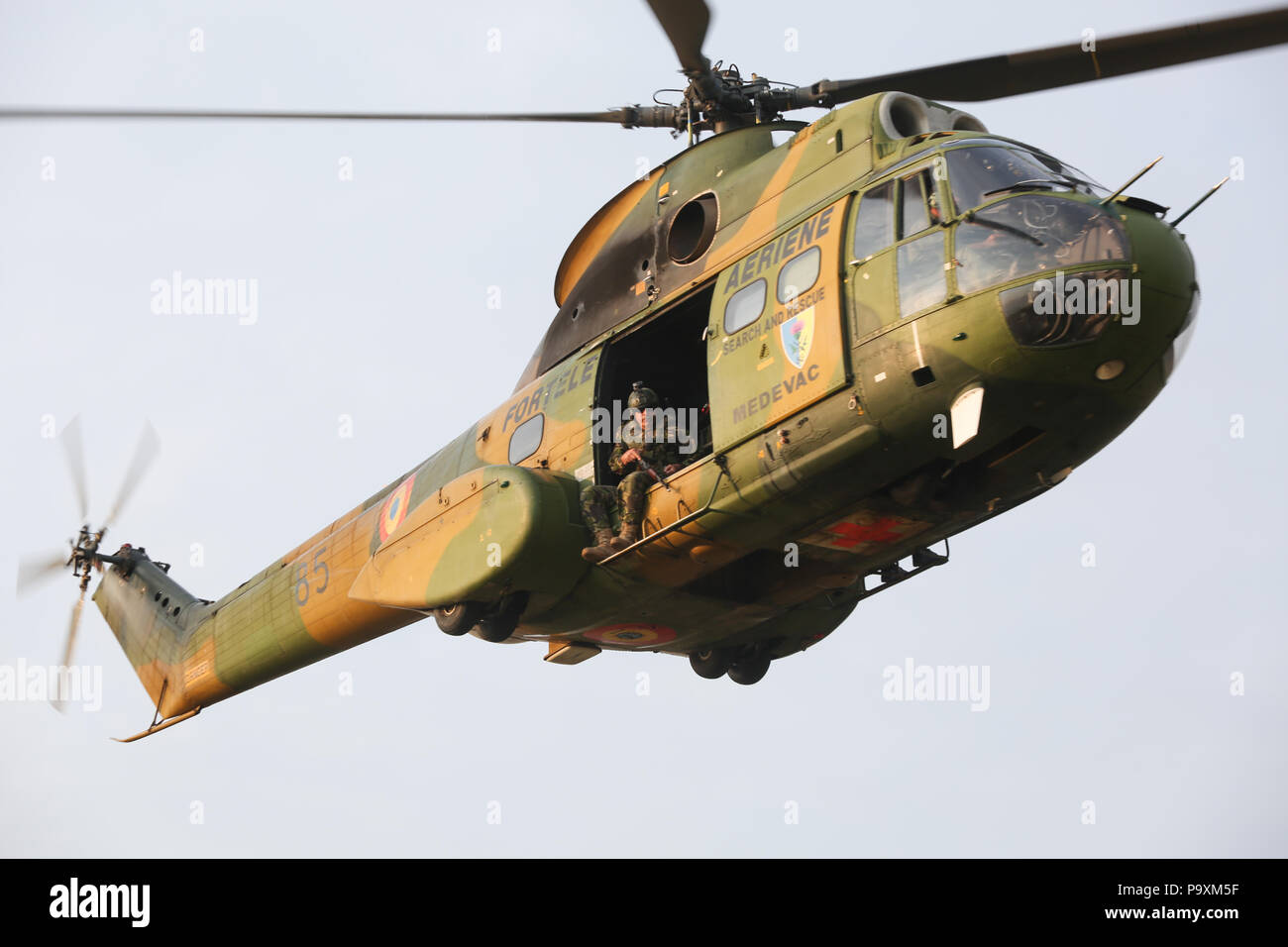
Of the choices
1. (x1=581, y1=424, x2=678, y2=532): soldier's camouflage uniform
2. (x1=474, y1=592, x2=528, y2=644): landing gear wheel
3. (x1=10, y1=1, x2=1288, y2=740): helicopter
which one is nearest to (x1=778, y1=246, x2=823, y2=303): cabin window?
(x1=10, y1=1, x2=1288, y2=740): helicopter

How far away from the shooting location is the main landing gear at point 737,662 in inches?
593

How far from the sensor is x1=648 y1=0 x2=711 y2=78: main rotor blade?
12.8 m

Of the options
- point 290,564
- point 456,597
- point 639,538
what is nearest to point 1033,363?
point 639,538

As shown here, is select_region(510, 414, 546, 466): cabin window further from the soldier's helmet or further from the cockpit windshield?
the cockpit windshield

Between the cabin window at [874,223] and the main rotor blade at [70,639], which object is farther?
the main rotor blade at [70,639]

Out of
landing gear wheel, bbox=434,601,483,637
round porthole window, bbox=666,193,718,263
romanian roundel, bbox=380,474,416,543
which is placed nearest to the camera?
round porthole window, bbox=666,193,718,263

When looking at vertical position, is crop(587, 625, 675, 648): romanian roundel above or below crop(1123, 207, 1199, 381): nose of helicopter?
below

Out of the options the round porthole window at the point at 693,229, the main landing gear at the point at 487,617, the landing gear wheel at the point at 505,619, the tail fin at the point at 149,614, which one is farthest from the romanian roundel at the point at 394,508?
the tail fin at the point at 149,614

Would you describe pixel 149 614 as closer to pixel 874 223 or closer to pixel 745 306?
pixel 745 306

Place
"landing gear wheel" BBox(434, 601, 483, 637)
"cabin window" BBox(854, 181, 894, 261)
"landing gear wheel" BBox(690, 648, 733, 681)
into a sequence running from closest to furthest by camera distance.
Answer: "cabin window" BBox(854, 181, 894, 261)
"landing gear wheel" BBox(434, 601, 483, 637)
"landing gear wheel" BBox(690, 648, 733, 681)

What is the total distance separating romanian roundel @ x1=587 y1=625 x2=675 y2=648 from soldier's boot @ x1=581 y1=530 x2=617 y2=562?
1.44 m

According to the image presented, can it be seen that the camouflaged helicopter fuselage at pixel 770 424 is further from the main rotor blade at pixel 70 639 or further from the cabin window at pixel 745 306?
the main rotor blade at pixel 70 639

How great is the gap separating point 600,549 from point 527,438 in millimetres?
1933

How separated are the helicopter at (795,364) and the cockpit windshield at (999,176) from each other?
22mm
